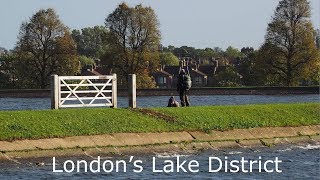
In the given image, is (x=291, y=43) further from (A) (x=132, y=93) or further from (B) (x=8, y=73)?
(A) (x=132, y=93)

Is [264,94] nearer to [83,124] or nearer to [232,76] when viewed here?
[232,76]

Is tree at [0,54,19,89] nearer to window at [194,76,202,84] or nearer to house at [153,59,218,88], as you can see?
house at [153,59,218,88]

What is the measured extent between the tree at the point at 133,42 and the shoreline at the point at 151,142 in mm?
76062

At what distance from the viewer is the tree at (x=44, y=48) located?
11125 cm

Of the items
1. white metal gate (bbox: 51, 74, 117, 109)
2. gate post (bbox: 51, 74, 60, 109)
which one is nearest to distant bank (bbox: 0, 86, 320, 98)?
white metal gate (bbox: 51, 74, 117, 109)

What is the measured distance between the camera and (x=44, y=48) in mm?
111938

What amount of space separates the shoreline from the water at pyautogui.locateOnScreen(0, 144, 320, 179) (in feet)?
1.56

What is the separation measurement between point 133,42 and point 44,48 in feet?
43.0

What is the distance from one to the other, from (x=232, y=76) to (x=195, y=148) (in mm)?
105193

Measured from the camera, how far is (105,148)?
27297 mm

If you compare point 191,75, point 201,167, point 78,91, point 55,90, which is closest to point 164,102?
point 78,91

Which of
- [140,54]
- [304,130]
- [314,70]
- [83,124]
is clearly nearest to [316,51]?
[314,70]

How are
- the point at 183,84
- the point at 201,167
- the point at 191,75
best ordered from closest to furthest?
the point at 201,167
the point at 183,84
the point at 191,75

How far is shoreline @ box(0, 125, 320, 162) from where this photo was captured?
26031mm
